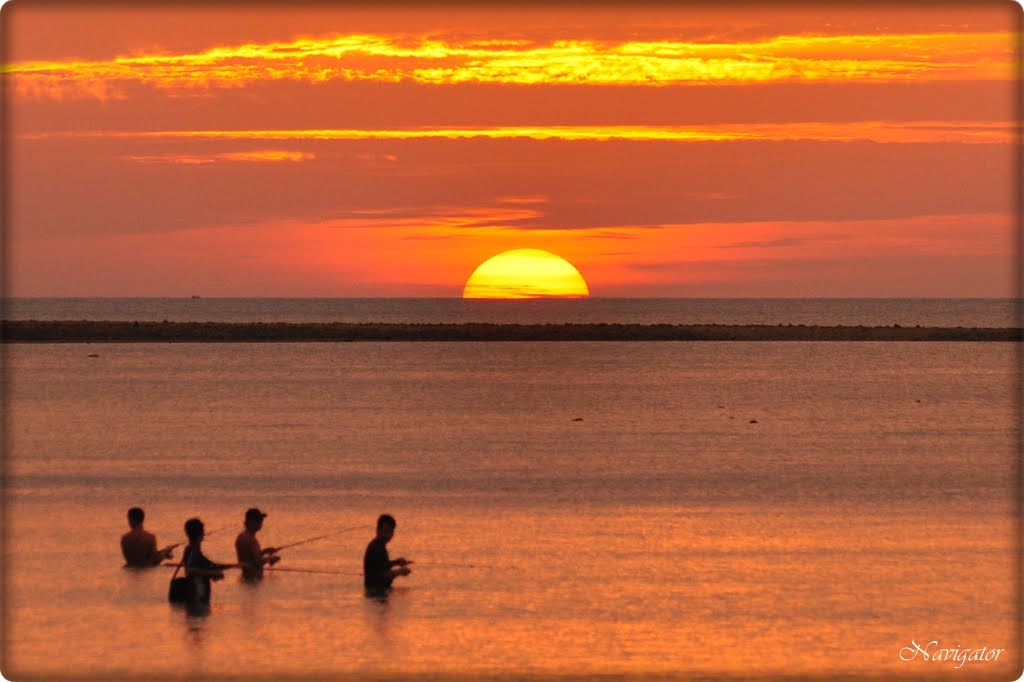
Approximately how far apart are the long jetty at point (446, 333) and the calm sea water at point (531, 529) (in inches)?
2428

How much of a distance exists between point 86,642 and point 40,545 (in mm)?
7016

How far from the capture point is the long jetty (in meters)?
127

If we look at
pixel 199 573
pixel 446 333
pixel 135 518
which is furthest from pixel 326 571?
pixel 446 333

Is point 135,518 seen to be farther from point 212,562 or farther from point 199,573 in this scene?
point 199,573

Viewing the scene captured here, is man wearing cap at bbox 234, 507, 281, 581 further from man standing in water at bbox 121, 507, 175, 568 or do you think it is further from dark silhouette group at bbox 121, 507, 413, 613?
man standing in water at bbox 121, 507, 175, 568

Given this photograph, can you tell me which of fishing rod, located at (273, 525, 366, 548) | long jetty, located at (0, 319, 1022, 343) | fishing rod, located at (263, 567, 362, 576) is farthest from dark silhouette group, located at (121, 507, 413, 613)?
long jetty, located at (0, 319, 1022, 343)

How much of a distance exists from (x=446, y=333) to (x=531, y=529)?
10198cm

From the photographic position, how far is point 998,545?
2677cm

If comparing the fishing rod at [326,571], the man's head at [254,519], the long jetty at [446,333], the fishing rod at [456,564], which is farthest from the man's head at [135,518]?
the long jetty at [446,333]

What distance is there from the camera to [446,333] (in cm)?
13000

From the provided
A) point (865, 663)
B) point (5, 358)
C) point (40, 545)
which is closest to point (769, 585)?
point (865, 663)

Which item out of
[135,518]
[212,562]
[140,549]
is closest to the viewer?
[212,562]

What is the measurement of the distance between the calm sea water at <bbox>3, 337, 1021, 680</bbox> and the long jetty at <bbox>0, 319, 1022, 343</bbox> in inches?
2428

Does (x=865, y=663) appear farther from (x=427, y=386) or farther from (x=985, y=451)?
(x=427, y=386)
